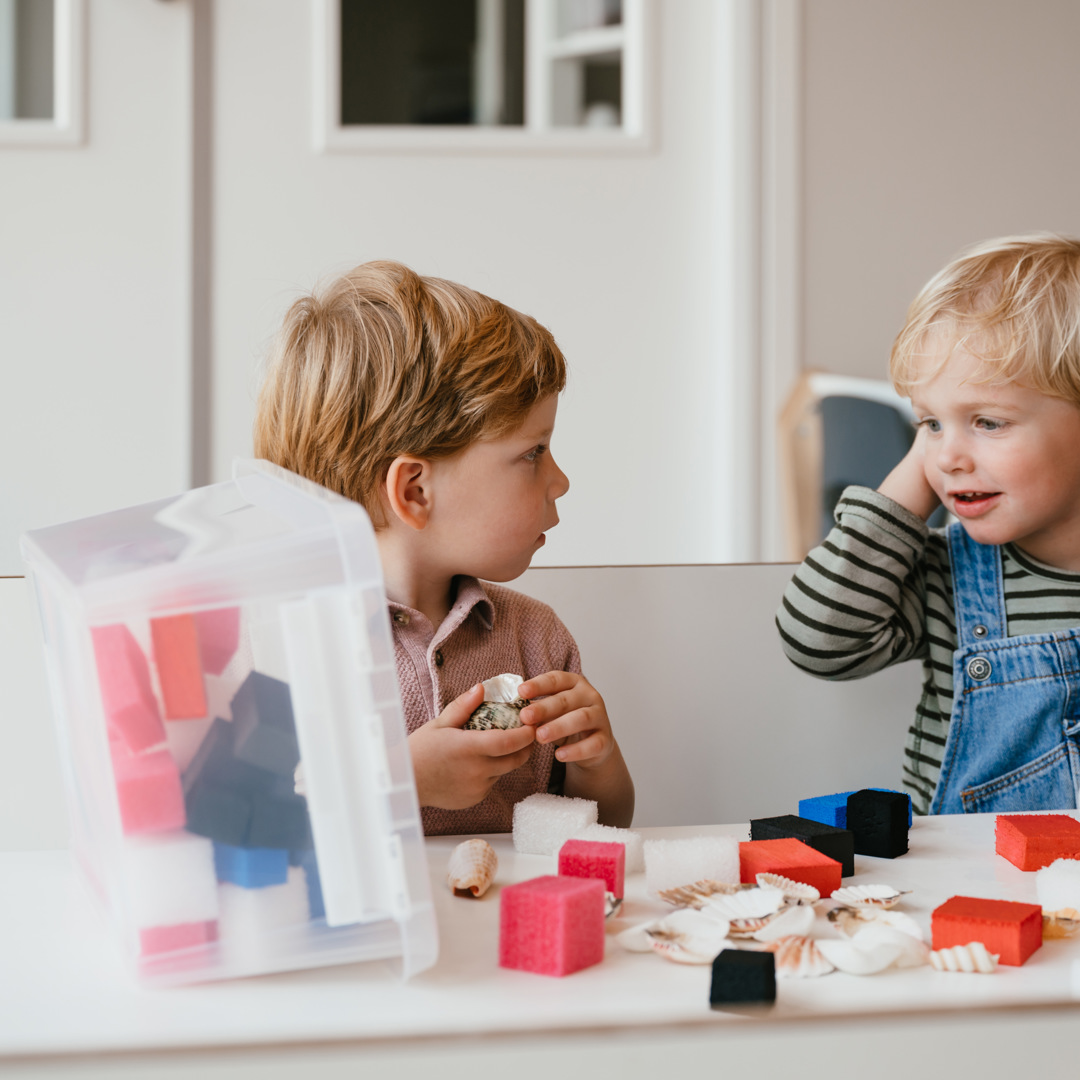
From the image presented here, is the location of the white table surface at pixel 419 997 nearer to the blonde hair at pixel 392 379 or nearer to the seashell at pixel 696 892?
the seashell at pixel 696 892

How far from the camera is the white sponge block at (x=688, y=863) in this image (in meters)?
0.47

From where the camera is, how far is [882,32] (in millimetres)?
1598

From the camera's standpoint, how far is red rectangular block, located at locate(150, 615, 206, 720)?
351 mm

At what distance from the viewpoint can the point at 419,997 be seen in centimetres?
34

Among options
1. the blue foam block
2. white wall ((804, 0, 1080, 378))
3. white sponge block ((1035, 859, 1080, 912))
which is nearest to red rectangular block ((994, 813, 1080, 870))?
white sponge block ((1035, 859, 1080, 912))

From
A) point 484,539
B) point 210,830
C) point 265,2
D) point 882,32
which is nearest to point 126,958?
point 210,830

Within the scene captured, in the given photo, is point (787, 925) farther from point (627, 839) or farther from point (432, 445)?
point (432, 445)

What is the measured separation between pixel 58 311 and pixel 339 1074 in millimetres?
1456

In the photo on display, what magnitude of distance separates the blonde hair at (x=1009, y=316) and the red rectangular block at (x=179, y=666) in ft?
2.14

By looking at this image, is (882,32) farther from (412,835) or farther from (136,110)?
(412,835)

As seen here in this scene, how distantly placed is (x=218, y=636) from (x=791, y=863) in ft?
0.88

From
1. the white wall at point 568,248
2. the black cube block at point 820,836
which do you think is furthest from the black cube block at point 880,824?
the white wall at point 568,248

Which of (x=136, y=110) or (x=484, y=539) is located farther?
(x=136, y=110)

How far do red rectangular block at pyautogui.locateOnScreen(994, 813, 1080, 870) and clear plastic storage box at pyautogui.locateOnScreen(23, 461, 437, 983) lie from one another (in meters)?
0.30
